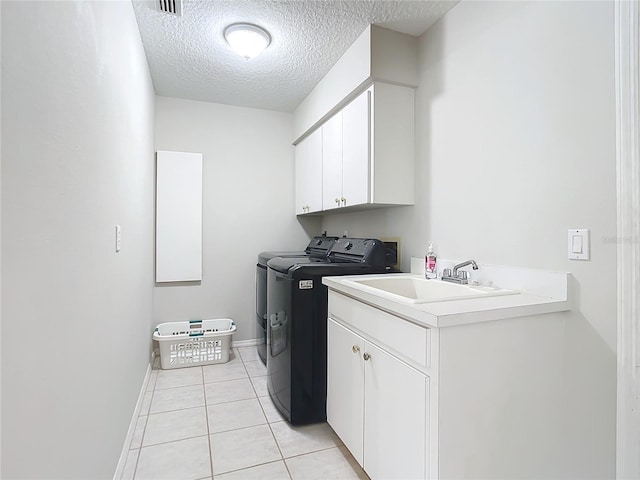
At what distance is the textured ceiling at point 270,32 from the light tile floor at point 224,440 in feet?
7.71

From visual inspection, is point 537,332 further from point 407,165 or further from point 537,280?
point 407,165

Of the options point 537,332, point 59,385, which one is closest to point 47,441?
point 59,385

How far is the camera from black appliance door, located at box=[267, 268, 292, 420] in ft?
6.59

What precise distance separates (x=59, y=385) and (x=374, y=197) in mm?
1684

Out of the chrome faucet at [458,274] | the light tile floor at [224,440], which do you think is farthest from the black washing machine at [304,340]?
the chrome faucet at [458,274]

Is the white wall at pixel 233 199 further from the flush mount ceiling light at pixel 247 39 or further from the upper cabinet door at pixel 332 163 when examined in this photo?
the flush mount ceiling light at pixel 247 39

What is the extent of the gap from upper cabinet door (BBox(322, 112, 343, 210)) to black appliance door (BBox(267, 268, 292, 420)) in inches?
28.3

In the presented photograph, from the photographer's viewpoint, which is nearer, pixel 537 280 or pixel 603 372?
pixel 603 372

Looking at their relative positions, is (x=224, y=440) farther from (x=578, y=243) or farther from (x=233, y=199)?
(x=233, y=199)

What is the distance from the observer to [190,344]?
9.57 ft

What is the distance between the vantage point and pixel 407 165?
7.14 feet

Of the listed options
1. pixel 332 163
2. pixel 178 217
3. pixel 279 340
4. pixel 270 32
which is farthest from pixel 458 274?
pixel 178 217

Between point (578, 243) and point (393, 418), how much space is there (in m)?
0.94

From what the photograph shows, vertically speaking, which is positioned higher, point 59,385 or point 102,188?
point 102,188
